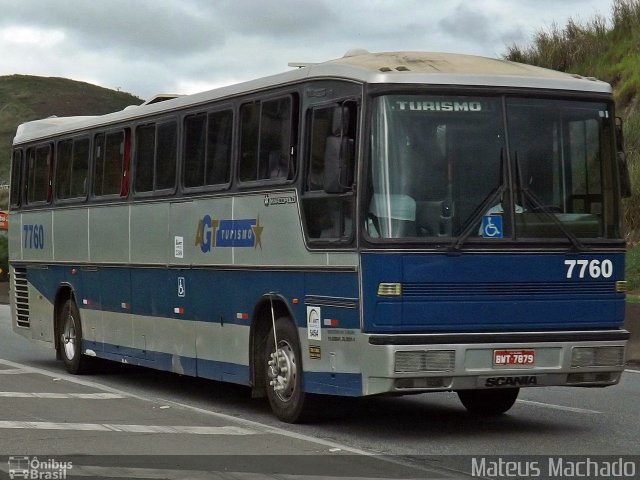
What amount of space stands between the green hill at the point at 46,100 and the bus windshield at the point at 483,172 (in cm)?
13285

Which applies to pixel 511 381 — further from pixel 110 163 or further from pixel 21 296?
pixel 21 296

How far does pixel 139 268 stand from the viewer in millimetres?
17484

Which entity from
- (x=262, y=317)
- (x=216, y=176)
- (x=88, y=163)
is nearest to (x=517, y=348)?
(x=262, y=317)

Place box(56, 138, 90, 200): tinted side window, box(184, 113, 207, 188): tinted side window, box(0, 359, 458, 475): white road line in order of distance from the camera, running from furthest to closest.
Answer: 1. box(56, 138, 90, 200): tinted side window
2. box(184, 113, 207, 188): tinted side window
3. box(0, 359, 458, 475): white road line

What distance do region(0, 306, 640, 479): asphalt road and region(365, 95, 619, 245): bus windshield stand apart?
177cm

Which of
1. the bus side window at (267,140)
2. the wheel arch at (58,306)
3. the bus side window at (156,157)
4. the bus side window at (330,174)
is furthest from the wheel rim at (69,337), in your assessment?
the bus side window at (330,174)

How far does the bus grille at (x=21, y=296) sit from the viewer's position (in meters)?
21.6

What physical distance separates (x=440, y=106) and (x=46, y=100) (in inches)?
5939

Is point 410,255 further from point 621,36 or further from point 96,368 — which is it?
point 621,36

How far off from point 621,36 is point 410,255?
27588 mm

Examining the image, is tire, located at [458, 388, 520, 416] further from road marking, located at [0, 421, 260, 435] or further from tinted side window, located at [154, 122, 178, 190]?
tinted side window, located at [154, 122, 178, 190]

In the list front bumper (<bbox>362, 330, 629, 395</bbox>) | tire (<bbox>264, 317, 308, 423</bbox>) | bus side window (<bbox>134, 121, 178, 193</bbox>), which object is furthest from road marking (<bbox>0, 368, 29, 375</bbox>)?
front bumper (<bbox>362, 330, 629, 395</bbox>)

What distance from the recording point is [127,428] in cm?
1327

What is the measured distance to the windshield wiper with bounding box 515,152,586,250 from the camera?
12625 mm
